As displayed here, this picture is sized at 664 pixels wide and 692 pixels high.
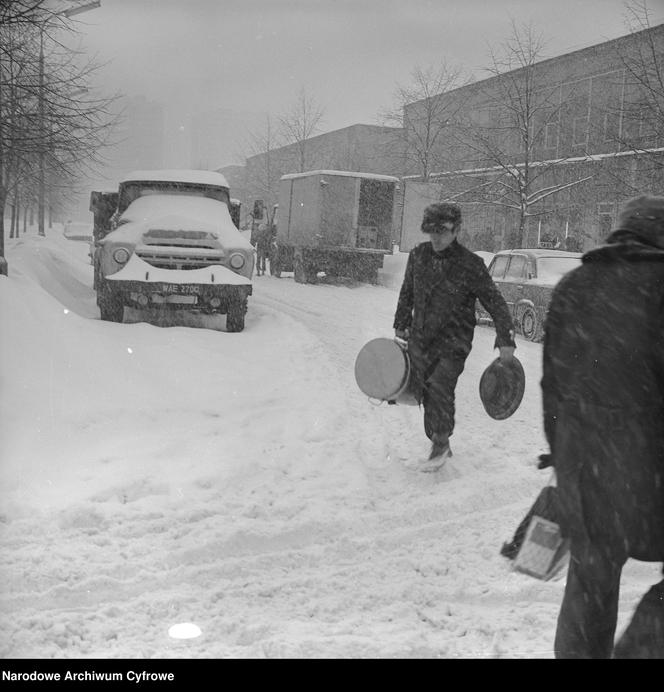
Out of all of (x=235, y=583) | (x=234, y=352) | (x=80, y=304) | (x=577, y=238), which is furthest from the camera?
(x=80, y=304)

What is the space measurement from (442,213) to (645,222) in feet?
6.73

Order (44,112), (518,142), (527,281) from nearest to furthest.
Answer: (518,142), (44,112), (527,281)

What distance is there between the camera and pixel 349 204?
20.4ft

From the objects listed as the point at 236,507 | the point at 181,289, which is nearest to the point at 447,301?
the point at 236,507

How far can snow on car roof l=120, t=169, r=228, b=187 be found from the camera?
17.7 ft

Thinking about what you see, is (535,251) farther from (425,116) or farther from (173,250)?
(173,250)

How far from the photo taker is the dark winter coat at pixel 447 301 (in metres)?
4.18

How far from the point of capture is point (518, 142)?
6.11 metres

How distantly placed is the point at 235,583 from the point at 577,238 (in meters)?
3.49

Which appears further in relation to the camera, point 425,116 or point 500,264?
point 500,264

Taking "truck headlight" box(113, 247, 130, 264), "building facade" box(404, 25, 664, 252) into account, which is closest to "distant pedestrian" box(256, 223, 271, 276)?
"truck headlight" box(113, 247, 130, 264)

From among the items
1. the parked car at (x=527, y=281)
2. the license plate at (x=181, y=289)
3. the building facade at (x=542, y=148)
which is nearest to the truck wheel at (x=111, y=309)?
the license plate at (x=181, y=289)
